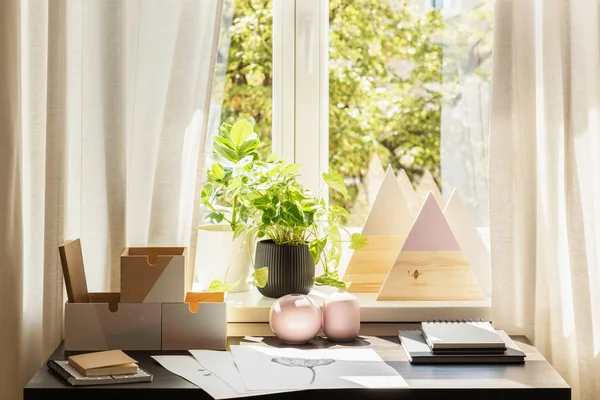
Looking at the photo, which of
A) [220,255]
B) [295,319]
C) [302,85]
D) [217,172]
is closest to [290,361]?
[295,319]

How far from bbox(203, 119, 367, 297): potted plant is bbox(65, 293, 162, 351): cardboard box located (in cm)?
30

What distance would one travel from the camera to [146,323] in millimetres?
1656

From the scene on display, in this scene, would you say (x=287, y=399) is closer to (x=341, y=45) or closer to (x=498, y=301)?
(x=498, y=301)

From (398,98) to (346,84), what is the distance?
5.9 inches

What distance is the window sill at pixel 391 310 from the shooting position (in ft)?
6.15

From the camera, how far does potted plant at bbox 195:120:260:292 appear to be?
1.95m

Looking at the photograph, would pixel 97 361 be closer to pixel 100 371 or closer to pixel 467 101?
pixel 100 371

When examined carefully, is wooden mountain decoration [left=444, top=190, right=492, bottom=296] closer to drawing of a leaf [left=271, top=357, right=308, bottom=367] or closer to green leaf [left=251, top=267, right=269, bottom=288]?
green leaf [left=251, top=267, right=269, bottom=288]

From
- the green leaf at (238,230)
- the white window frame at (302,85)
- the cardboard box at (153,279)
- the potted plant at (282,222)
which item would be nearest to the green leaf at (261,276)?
the potted plant at (282,222)

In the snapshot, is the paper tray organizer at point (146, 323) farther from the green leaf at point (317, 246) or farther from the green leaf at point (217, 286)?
the green leaf at point (317, 246)

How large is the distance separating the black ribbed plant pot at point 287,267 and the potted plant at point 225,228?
0.08m

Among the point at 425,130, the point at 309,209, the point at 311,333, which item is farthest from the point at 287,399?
the point at 425,130

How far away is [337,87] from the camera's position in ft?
6.84

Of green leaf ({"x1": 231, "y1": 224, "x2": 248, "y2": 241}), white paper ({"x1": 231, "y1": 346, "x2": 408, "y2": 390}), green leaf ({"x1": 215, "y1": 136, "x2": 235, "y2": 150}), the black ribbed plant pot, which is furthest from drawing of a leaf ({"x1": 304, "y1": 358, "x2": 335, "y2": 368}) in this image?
green leaf ({"x1": 215, "y1": 136, "x2": 235, "y2": 150})
